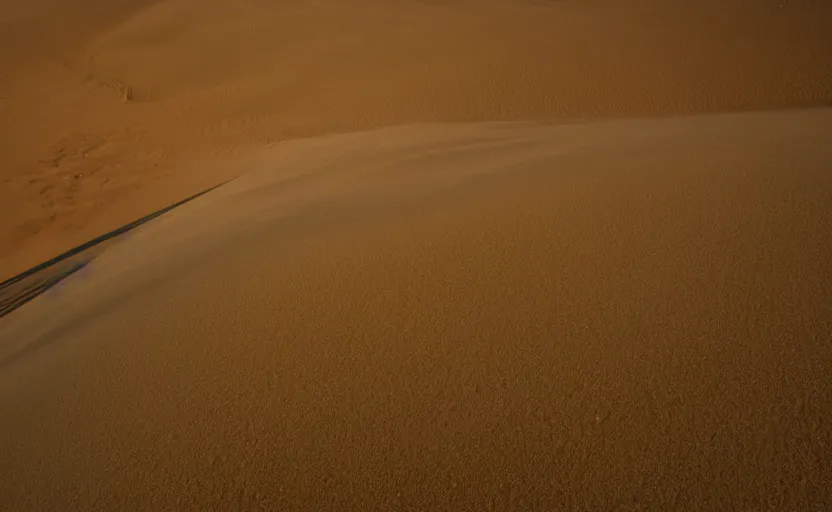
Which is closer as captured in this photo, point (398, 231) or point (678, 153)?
point (398, 231)

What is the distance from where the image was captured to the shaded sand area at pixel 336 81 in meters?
4.92

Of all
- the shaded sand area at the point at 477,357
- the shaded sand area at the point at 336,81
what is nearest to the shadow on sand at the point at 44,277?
the shaded sand area at the point at 477,357

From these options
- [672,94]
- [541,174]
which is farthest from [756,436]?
[672,94]

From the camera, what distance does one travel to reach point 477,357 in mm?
1295

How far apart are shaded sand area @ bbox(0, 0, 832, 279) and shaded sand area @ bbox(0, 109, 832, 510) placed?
2.93 meters

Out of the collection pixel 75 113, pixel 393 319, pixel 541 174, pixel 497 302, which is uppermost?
pixel 75 113

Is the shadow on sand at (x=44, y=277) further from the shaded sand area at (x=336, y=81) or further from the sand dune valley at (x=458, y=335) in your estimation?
the shaded sand area at (x=336, y=81)

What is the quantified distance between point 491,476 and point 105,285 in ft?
6.67

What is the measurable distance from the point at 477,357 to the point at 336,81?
591 cm

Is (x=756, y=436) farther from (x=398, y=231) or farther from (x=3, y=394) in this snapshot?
(x=3, y=394)

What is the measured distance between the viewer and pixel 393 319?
1.50 metres

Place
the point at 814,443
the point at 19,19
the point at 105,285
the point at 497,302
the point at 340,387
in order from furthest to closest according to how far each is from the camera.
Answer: the point at 19,19 → the point at 105,285 → the point at 497,302 → the point at 340,387 → the point at 814,443

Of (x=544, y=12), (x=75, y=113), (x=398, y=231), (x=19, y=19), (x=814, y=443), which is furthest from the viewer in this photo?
(x=19, y=19)

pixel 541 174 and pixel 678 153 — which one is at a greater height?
pixel 678 153
